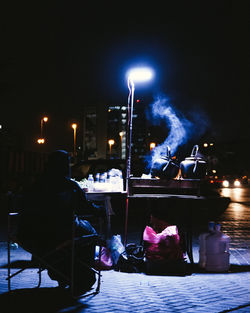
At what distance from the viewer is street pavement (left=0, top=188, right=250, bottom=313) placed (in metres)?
3.59

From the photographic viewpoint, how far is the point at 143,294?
4012mm

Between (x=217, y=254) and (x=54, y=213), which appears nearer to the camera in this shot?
(x=54, y=213)

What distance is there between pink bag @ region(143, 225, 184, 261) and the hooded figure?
1177mm

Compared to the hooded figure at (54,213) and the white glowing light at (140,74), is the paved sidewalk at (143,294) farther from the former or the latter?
the white glowing light at (140,74)

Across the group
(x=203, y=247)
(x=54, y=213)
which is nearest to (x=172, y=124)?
(x=203, y=247)

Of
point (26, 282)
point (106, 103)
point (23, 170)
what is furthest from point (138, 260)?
point (106, 103)

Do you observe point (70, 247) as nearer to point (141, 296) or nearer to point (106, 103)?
point (141, 296)

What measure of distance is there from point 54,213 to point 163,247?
6.04ft

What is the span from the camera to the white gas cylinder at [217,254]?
5066mm

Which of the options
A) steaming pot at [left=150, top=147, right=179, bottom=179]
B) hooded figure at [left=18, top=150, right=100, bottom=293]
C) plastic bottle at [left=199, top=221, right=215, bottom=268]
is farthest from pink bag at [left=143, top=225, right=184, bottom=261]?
hooded figure at [left=18, top=150, right=100, bottom=293]

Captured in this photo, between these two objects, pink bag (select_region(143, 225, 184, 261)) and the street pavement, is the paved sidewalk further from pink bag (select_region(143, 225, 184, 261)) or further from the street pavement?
pink bag (select_region(143, 225, 184, 261))

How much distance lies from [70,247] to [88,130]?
68.8 meters

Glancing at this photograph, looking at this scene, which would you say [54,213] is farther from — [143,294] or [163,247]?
[163,247]

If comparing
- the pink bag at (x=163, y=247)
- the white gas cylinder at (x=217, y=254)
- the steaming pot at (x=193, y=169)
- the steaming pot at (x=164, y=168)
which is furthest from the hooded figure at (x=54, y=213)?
the white gas cylinder at (x=217, y=254)
